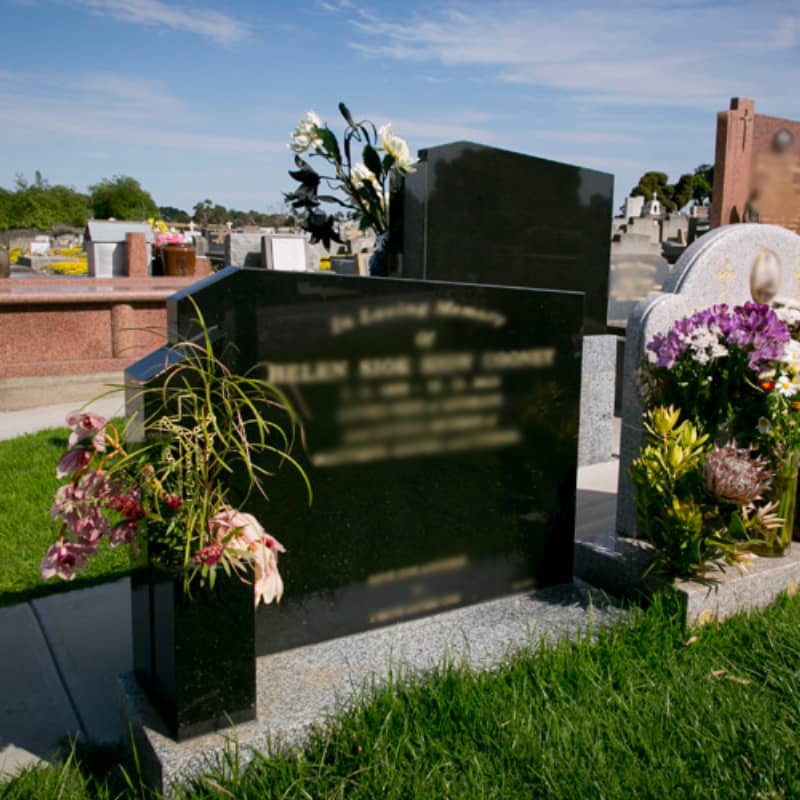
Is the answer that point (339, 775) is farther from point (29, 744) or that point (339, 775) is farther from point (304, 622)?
point (29, 744)

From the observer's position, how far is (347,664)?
2887mm

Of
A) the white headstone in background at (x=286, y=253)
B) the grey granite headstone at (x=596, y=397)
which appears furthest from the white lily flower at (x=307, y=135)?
the white headstone in background at (x=286, y=253)

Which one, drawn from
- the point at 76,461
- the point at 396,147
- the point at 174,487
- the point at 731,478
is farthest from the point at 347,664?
the point at 396,147

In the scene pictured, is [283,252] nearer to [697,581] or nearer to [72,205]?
[697,581]

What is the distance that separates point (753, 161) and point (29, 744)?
772 cm

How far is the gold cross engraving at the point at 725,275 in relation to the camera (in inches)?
173

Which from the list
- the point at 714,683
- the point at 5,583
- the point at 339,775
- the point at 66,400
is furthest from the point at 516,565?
the point at 66,400

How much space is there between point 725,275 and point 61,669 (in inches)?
143

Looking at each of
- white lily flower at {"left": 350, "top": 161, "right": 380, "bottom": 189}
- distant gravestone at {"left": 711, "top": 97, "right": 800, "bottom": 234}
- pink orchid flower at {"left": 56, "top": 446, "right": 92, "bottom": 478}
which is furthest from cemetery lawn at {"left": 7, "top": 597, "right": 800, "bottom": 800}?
distant gravestone at {"left": 711, "top": 97, "right": 800, "bottom": 234}

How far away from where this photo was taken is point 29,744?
2.85 metres

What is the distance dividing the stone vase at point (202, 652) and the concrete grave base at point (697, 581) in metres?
1.67

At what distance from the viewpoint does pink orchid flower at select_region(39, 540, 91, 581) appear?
236 cm

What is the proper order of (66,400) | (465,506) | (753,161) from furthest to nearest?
(66,400) → (753,161) → (465,506)

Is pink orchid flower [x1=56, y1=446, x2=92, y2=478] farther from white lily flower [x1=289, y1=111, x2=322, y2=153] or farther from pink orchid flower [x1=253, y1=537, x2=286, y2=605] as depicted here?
white lily flower [x1=289, y1=111, x2=322, y2=153]
